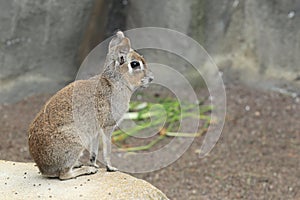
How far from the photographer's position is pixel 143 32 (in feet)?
22.4

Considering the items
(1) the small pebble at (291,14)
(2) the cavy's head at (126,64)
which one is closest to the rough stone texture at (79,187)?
(2) the cavy's head at (126,64)

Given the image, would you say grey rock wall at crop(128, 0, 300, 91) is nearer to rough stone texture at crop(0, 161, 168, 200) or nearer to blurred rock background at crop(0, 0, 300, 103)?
blurred rock background at crop(0, 0, 300, 103)

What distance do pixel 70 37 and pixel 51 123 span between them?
11.0 feet

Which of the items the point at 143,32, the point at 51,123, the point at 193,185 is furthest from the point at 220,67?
the point at 51,123

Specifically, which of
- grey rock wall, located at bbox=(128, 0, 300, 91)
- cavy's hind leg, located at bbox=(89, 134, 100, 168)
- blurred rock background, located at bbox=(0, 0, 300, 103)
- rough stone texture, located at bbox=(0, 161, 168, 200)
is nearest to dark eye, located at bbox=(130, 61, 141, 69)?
cavy's hind leg, located at bbox=(89, 134, 100, 168)

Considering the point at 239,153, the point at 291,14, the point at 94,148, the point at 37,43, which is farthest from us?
the point at 291,14

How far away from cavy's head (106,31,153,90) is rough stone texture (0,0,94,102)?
10.4ft

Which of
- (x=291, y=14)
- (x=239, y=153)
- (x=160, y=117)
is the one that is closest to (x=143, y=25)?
(x=160, y=117)

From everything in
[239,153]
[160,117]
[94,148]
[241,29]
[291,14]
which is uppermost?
[291,14]

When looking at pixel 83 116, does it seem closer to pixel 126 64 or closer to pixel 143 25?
pixel 126 64

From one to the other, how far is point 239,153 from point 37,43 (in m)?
2.35

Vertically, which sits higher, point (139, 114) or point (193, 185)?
point (139, 114)

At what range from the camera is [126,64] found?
3.29 meters

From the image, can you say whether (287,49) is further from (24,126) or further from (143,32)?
(24,126)
